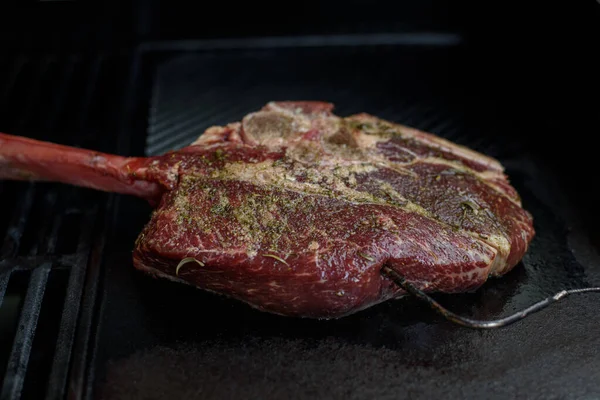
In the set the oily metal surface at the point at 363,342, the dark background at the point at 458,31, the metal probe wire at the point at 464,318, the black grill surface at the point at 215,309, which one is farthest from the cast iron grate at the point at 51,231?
the metal probe wire at the point at 464,318

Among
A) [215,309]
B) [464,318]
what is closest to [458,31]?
[464,318]

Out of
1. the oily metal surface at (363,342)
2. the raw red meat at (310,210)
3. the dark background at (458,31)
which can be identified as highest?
the dark background at (458,31)

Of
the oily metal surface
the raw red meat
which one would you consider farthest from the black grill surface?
the raw red meat

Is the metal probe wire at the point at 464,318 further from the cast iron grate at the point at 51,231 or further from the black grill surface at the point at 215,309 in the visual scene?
the cast iron grate at the point at 51,231

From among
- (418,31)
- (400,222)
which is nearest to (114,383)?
(400,222)

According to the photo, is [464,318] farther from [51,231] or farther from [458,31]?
[458,31]

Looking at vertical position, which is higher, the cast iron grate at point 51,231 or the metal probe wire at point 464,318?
the cast iron grate at point 51,231
